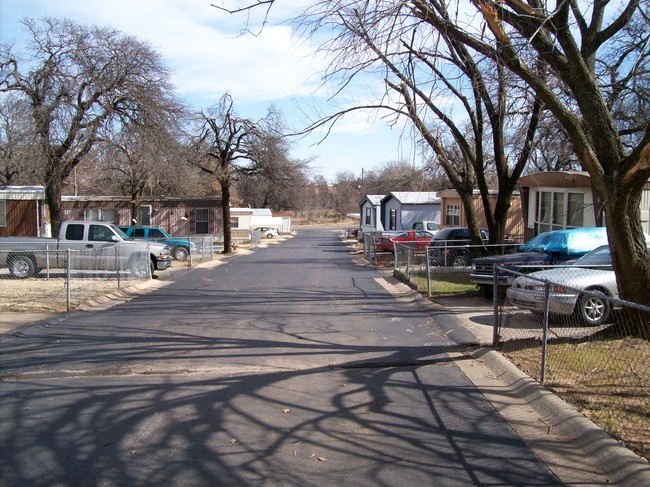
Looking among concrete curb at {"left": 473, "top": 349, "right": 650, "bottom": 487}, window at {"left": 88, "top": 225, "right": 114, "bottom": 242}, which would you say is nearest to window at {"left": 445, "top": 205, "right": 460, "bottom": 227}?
window at {"left": 88, "top": 225, "right": 114, "bottom": 242}

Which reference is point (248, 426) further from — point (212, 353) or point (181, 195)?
point (181, 195)

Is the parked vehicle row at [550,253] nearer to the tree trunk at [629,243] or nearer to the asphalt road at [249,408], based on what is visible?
the asphalt road at [249,408]

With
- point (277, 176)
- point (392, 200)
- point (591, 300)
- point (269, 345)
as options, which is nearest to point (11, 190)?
point (277, 176)

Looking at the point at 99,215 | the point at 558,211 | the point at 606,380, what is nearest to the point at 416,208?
the point at 558,211

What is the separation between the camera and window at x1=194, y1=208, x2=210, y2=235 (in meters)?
45.4

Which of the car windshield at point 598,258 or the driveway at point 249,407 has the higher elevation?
the car windshield at point 598,258

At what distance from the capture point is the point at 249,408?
18.9ft

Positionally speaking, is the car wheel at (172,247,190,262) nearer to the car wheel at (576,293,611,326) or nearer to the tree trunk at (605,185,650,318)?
the car wheel at (576,293,611,326)

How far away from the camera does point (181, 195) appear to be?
48.8m

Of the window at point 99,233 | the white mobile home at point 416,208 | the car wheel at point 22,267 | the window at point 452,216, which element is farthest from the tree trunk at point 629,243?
the white mobile home at point 416,208

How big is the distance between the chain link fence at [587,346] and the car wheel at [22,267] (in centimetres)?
1385

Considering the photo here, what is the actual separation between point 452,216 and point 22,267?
2397 centimetres

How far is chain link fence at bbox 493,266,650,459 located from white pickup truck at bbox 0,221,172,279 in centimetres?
1186

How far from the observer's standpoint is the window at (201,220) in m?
45.4
